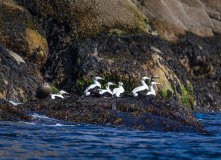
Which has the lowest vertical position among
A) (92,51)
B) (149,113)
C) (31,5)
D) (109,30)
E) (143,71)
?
(149,113)

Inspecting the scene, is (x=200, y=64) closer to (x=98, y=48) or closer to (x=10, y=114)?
(x=98, y=48)

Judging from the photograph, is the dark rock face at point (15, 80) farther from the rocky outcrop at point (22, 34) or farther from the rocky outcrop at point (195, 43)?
the rocky outcrop at point (195, 43)

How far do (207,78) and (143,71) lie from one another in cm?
1128

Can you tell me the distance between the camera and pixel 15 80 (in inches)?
578

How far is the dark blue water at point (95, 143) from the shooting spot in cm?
547

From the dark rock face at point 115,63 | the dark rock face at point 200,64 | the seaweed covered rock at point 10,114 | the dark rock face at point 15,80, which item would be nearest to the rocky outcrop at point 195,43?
the dark rock face at point 200,64

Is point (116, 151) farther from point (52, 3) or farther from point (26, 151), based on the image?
point (52, 3)

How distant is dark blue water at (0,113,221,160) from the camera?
547cm

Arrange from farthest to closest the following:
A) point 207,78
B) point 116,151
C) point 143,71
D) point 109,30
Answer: point 207,78 < point 109,30 < point 143,71 < point 116,151

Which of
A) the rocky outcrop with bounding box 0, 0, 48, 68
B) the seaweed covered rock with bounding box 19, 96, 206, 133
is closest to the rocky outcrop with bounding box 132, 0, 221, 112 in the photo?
the rocky outcrop with bounding box 0, 0, 48, 68

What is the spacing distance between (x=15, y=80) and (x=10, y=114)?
599 cm

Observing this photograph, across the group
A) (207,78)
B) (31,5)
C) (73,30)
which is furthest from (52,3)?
(207,78)

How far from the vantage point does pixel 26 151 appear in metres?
5.48

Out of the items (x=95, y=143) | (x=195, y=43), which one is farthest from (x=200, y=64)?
(x=95, y=143)
